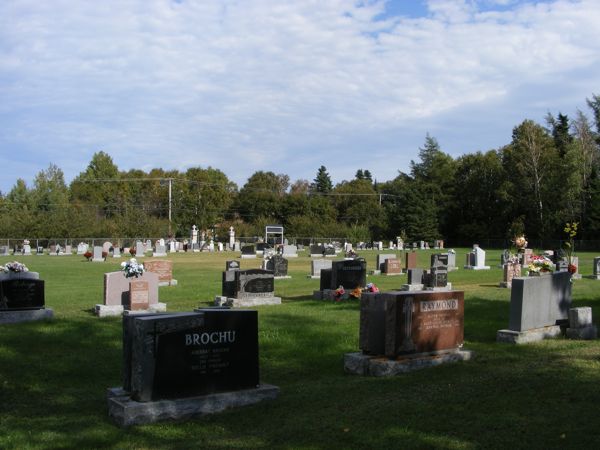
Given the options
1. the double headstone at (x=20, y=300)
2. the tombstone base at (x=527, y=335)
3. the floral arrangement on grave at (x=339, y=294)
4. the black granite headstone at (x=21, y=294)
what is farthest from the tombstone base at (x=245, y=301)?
the tombstone base at (x=527, y=335)

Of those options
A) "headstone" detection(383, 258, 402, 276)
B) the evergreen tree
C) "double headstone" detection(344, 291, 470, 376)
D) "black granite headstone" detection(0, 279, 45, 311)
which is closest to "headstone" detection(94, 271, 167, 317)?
"black granite headstone" detection(0, 279, 45, 311)

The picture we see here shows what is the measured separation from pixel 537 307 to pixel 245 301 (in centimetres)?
902

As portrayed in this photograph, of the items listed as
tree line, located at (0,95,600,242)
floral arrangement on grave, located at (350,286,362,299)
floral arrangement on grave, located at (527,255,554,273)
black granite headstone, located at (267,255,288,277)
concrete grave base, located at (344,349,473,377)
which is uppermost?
tree line, located at (0,95,600,242)

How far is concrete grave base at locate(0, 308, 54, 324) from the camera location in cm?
1542

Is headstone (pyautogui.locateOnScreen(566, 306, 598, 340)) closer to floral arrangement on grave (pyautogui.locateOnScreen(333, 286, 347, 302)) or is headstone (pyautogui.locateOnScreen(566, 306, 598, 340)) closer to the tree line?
floral arrangement on grave (pyautogui.locateOnScreen(333, 286, 347, 302))

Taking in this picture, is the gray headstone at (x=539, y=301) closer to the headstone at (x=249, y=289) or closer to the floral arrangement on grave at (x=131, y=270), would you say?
the headstone at (x=249, y=289)

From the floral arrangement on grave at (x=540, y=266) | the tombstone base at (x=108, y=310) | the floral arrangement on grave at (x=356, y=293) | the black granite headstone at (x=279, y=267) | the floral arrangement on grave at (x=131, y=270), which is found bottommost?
the tombstone base at (x=108, y=310)

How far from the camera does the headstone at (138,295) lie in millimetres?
17047

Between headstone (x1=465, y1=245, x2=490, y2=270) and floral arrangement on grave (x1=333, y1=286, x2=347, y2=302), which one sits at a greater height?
headstone (x1=465, y1=245, x2=490, y2=270)

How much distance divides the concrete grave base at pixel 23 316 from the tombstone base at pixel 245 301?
4.77 m

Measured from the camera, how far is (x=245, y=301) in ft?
60.2

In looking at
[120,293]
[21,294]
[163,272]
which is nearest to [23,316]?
[21,294]

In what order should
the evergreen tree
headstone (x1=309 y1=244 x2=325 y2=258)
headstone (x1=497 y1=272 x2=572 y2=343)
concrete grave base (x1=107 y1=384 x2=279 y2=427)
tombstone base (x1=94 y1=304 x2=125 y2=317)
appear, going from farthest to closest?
the evergreen tree, headstone (x1=309 y1=244 x2=325 y2=258), tombstone base (x1=94 y1=304 x2=125 y2=317), headstone (x1=497 y1=272 x2=572 y2=343), concrete grave base (x1=107 y1=384 x2=279 y2=427)

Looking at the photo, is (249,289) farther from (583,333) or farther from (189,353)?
(189,353)
